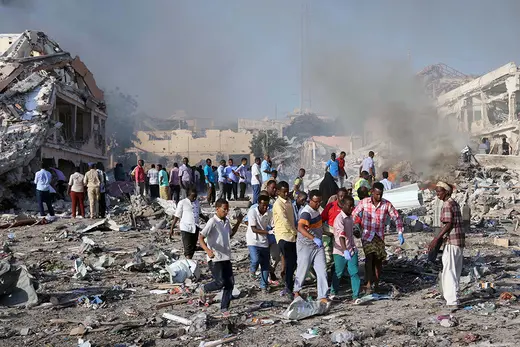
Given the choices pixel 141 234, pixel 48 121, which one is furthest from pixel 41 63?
pixel 141 234

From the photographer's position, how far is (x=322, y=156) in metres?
48.8

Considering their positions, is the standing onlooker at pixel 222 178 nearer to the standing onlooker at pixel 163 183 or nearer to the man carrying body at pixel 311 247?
the standing onlooker at pixel 163 183

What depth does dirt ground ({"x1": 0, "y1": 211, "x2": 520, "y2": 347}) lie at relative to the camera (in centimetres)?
493

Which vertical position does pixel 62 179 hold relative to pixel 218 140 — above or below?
below

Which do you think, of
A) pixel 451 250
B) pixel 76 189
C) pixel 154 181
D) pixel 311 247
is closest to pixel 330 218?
pixel 311 247

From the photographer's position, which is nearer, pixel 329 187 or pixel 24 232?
pixel 329 187

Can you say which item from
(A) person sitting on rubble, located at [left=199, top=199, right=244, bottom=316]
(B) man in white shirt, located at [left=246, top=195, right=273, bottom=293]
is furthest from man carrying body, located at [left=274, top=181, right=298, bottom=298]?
(A) person sitting on rubble, located at [left=199, top=199, right=244, bottom=316]

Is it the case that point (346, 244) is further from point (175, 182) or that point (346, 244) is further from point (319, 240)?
point (175, 182)

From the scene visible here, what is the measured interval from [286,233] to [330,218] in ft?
2.13

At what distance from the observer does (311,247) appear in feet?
19.9

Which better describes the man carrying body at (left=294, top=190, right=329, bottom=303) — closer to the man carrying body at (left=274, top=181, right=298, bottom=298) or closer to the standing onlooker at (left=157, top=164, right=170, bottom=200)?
the man carrying body at (left=274, top=181, right=298, bottom=298)

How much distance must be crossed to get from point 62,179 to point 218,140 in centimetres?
3713

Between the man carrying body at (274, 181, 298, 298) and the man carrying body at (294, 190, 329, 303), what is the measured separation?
0.76ft

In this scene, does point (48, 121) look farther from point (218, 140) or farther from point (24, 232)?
point (218, 140)
